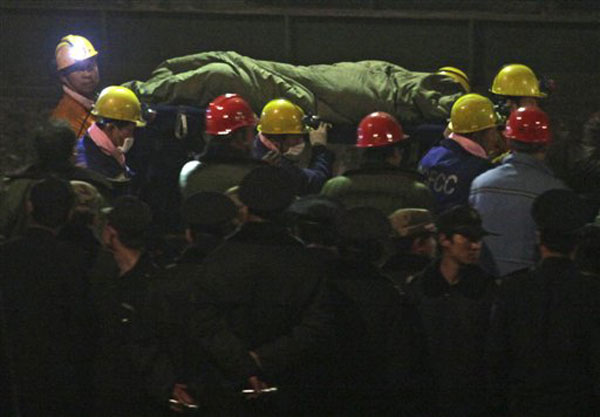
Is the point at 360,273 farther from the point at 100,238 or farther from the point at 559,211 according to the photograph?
the point at 100,238

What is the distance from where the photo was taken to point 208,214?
21.0 ft

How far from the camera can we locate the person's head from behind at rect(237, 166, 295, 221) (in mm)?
6004

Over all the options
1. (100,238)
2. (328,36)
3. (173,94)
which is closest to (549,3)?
(328,36)

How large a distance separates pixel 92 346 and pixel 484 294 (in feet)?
6.30

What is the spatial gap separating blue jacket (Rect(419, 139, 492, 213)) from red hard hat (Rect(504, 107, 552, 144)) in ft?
1.44

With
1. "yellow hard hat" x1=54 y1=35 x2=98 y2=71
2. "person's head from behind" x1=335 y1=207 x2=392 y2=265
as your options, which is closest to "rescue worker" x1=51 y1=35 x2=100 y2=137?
"yellow hard hat" x1=54 y1=35 x2=98 y2=71

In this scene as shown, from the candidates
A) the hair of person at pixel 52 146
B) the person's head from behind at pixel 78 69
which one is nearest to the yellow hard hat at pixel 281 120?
the person's head from behind at pixel 78 69

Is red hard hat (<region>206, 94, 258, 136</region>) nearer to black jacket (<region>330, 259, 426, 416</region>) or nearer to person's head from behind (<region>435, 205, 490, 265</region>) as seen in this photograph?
person's head from behind (<region>435, 205, 490, 265</region>)

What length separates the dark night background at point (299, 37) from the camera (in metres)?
12.5

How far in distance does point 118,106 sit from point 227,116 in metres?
1.40

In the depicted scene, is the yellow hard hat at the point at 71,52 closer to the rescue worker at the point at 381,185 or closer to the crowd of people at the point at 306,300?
the crowd of people at the point at 306,300

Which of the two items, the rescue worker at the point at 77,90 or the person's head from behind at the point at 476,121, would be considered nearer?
the person's head from behind at the point at 476,121

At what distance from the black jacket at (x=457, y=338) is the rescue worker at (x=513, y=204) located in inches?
36.3

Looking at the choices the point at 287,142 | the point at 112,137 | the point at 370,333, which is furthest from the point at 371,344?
the point at 112,137
